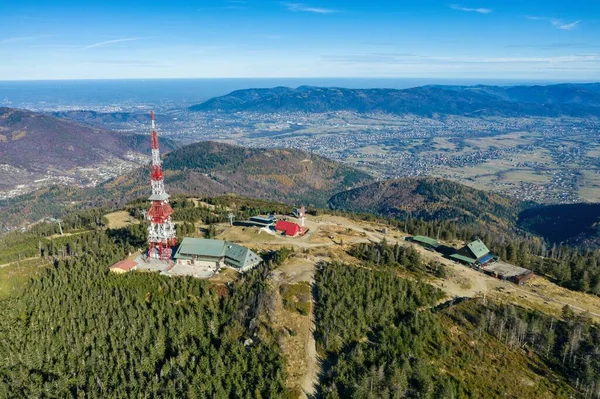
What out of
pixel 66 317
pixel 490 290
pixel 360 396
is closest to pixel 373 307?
pixel 360 396

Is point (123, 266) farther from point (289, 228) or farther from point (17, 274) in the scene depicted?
point (289, 228)

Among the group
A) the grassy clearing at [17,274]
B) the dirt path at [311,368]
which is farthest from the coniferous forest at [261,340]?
the grassy clearing at [17,274]

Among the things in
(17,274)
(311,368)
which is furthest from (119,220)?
(311,368)

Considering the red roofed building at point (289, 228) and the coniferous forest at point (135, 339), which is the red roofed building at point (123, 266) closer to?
the coniferous forest at point (135, 339)

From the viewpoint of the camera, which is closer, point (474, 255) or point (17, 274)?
point (17, 274)

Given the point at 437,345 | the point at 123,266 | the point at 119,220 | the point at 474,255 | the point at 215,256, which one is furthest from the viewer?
the point at 119,220

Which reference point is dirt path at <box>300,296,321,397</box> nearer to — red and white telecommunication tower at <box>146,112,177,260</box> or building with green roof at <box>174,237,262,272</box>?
building with green roof at <box>174,237,262,272</box>

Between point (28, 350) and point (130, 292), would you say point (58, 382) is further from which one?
point (130, 292)
